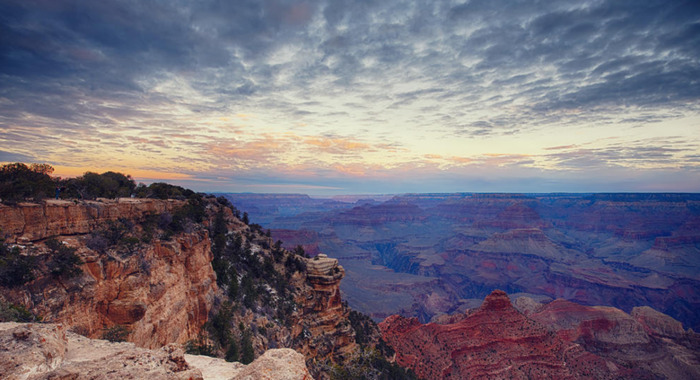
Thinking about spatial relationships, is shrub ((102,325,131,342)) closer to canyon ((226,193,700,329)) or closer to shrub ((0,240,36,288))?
shrub ((0,240,36,288))

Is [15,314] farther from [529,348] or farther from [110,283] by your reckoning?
[529,348]

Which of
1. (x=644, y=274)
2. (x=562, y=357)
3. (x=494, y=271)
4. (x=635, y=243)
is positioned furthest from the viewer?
(x=635, y=243)

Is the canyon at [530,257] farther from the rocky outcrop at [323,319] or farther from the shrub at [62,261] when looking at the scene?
the shrub at [62,261]

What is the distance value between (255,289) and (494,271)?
10876 cm

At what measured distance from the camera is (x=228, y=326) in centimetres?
1928

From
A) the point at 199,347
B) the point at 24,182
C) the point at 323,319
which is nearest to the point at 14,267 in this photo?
the point at 24,182

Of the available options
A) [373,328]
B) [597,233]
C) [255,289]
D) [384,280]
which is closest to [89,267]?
[255,289]

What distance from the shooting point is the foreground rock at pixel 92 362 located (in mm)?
5324

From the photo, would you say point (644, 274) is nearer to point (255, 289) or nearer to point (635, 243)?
point (635, 243)

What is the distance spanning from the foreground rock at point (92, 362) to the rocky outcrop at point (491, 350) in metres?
29.0

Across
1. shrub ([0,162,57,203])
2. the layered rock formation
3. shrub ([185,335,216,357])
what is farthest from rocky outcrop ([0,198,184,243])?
the layered rock formation

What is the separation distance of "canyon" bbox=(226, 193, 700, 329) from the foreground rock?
7002 cm

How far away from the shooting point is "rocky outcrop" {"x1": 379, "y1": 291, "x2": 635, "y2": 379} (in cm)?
3058

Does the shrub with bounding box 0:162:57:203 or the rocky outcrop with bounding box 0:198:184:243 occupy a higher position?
the shrub with bounding box 0:162:57:203
